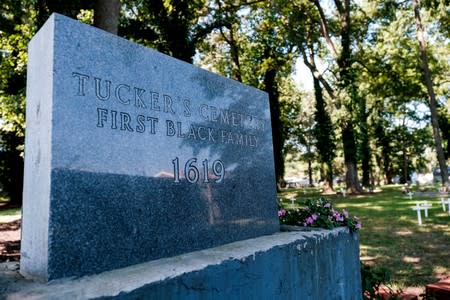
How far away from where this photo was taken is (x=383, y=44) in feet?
71.9

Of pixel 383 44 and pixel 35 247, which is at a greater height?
pixel 383 44

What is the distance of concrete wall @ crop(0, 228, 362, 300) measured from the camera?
5.64 feet

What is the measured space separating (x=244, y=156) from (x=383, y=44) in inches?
876

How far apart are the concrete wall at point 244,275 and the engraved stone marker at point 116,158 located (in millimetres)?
149

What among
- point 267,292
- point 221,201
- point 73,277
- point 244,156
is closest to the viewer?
point 73,277

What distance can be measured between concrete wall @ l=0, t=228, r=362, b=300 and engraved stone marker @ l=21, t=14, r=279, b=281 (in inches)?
5.9

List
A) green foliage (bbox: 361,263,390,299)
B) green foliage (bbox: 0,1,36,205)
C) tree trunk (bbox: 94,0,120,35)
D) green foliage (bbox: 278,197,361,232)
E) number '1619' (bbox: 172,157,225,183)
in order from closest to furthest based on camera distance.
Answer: number '1619' (bbox: 172,157,225,183) → green foliage (bbox: 278,197,361,232) → green foliage (bbox: 361,263,390,299) → tree trunk (bbox: 94,0,120,35) → green foliage (bbox: 0,1,36,205)

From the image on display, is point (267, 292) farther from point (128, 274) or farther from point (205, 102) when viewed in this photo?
point (205, 102)

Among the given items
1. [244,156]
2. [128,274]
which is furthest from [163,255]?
[244,156]

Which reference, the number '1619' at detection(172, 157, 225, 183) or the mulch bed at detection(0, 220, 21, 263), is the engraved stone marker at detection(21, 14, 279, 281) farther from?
the mulch bed at detection(0, 220, 21, 263)

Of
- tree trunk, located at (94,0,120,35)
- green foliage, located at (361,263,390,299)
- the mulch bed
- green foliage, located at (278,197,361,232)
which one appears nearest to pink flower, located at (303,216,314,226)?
green foliage, located at (278,197,361,232)

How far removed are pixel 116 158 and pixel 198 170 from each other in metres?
0.72

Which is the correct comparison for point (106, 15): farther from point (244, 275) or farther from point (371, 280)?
point (371, 280)

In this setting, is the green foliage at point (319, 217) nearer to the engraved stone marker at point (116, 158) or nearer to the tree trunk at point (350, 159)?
the engraved stone marker at point (116, 158)
